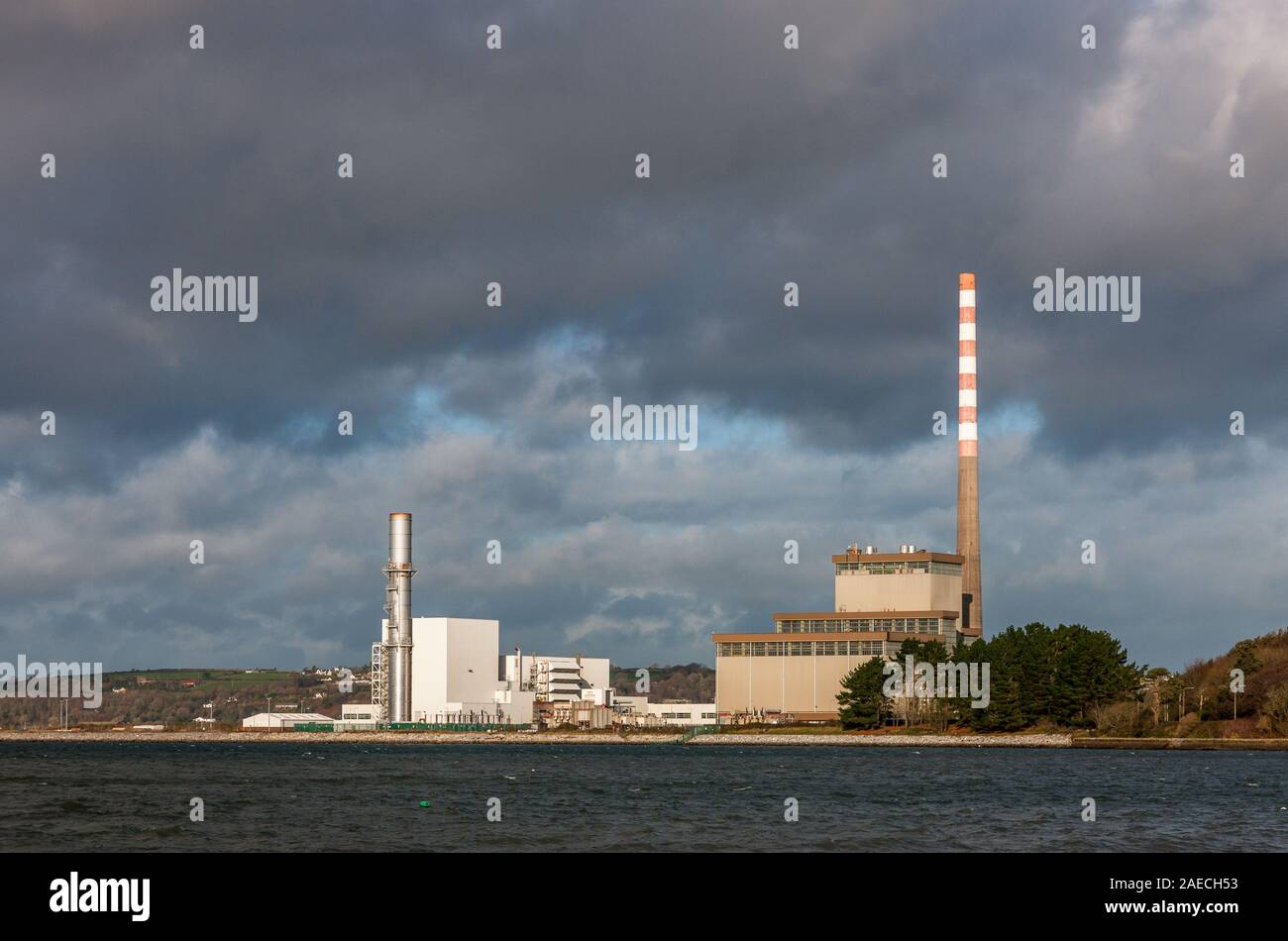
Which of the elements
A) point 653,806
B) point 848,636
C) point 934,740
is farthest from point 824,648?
point 653,806

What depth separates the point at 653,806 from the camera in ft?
218

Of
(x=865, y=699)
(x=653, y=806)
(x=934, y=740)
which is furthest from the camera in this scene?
(x=865, y=699)

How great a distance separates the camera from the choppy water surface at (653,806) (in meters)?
49.8

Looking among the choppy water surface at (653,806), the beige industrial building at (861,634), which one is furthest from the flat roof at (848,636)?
the choppy water surface at (653,806)

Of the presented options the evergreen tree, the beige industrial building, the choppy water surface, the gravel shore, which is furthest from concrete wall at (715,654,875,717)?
the choppy water surface

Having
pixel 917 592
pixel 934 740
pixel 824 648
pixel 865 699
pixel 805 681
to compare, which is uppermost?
pixel 917 592

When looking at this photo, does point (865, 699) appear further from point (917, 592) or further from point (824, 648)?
point (917, 592)

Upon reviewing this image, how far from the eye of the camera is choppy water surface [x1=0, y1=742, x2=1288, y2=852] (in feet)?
163

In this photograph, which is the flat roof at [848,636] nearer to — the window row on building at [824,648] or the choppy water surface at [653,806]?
the window row on building at [824,648]

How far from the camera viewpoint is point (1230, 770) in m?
106
